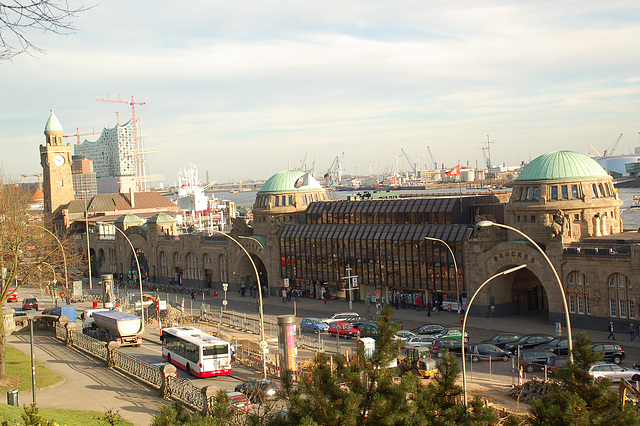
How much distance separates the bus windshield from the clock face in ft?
362

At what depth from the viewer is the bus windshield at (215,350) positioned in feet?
140

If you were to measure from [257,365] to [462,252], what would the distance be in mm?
25050

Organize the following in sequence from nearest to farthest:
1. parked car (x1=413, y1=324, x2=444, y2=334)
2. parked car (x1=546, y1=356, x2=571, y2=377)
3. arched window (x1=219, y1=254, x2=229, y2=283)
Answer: parked car (x1=546, y1=356, x2=571, y2=377)
parked car (x1=413, y1=324, x2=444, y2=334)
arched window (x1=219, y1=254, x2=229, y2=283)

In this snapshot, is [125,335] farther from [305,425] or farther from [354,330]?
[305,425]

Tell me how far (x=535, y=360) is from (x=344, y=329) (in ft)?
56.9

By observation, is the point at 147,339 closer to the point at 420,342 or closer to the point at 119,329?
the point at 119,329

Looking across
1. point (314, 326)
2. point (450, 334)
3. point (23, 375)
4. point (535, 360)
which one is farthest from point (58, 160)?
point (535, 360)

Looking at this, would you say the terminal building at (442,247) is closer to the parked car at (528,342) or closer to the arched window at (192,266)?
the arched window at (192,266)

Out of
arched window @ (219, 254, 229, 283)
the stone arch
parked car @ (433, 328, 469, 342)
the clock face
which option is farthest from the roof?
parked car @ (433, 328, 469, 342)

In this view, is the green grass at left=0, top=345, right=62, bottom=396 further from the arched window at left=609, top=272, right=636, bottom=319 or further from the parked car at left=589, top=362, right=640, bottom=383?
the arched window at left=609, top=272, right=636, bottom=319

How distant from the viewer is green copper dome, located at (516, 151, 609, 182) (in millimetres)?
58500

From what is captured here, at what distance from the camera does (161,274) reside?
104125mm

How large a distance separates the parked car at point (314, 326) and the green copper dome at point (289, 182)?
28875 millimetres

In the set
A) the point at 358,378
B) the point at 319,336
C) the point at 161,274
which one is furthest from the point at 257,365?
the point at 161,274
